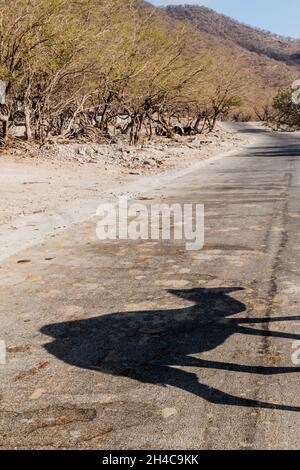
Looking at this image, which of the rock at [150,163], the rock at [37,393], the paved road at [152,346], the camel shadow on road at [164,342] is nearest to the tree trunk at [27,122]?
the rock at [150,163]

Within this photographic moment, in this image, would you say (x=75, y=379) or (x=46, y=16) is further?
(x=46, y=16)

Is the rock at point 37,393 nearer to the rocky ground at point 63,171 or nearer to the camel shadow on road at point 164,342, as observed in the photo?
the camel shadow on road at point 164,342

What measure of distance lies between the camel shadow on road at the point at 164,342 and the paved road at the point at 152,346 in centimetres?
1

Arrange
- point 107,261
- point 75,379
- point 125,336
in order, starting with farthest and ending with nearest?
point 107,261 → point 125,336 → point 75,379

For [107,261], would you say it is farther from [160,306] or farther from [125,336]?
[125,336]

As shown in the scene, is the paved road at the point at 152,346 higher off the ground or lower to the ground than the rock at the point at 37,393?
higher

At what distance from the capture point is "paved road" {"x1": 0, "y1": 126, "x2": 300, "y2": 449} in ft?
9.32

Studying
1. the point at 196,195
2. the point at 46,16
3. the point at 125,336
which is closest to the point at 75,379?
the point at 125,336

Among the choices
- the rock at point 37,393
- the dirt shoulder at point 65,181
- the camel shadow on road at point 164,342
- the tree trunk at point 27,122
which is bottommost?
the rock at point 37,393

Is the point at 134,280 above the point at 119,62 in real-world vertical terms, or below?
below

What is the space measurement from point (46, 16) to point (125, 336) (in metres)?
17.3

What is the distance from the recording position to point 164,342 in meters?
3.94

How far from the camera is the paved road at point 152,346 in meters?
2.84

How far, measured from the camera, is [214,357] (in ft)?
12.1
